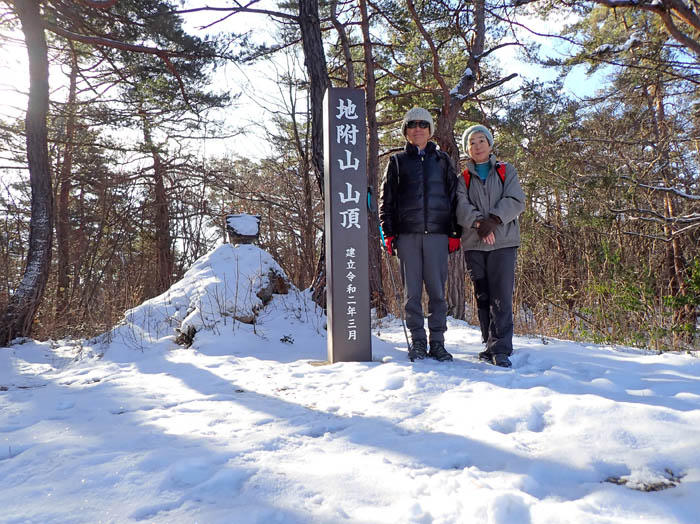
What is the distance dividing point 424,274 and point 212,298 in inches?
110

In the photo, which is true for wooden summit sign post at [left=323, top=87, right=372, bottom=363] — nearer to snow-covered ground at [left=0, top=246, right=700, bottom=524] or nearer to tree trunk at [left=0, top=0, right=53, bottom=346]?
snow-covered ground at [left=0, top=246, right=700, bottom=524]

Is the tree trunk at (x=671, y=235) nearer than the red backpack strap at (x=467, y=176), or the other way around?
the red backpack strap at (x=467, y=176)

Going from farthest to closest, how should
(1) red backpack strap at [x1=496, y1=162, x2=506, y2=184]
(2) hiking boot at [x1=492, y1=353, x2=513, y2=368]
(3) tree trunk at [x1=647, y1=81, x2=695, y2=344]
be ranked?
(3) tree trunk at [x1=647, y1=81, x2=695, y2=344] → (1) red backpack strap at [x1=496, y1=162, x2=506, y2=184] → (2) hiking boot at [x1=492, y1=353, x2=513, y2=368]

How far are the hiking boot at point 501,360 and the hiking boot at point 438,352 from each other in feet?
1.11

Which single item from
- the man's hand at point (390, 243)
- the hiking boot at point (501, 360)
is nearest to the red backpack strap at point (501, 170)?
the man's hand at point (390, 243)

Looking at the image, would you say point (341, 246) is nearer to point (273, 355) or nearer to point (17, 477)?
point (273, 355)

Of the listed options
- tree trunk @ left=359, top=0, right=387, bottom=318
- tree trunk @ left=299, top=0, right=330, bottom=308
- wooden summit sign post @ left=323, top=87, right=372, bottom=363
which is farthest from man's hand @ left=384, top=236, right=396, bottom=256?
tree trunk @ left=359, top=0, right=387, bottom=318

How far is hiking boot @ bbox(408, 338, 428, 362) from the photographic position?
10.4 feet

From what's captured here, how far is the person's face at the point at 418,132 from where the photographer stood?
321cm

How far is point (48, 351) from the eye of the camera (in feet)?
15.5

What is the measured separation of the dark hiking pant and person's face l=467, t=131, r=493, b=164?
0.76m

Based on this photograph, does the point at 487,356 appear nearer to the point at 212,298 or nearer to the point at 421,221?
the point at 421,221

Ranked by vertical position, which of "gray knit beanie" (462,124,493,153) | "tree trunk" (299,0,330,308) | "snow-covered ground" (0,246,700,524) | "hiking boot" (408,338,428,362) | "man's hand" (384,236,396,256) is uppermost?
"tree trunk" (299,0,330,308)

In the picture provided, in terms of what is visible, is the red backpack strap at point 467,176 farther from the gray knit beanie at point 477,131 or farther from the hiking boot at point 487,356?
the hiking boot at point 487,356
